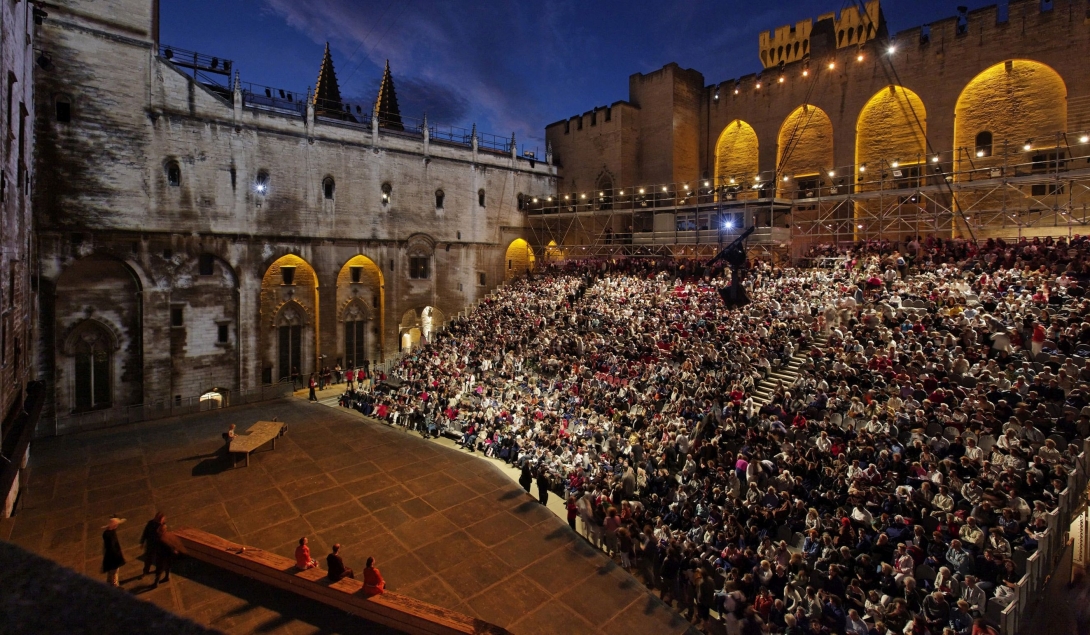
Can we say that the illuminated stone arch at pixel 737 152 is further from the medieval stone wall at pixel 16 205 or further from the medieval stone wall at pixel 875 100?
the medieval stone wall at pixel 16 205

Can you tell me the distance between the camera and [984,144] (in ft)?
73.2

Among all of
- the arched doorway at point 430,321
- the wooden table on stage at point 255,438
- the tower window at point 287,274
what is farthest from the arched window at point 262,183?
the wooden table on stage at point 255,438

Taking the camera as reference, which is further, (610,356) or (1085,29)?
(1085,29)

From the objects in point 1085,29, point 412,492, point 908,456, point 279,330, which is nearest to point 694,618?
point 908,456

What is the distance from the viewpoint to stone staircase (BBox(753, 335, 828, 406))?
48.4 feet

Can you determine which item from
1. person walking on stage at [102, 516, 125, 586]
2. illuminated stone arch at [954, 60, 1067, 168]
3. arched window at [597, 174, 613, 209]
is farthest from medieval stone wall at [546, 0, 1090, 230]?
person walking on stage at [102, 516, 125, 586]

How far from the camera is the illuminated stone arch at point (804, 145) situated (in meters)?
26.5

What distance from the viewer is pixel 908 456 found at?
10328mm

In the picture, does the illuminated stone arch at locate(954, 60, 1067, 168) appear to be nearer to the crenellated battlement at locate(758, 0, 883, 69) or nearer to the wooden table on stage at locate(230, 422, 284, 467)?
the crenellated battlement at locate(758, 0, 883, 69)

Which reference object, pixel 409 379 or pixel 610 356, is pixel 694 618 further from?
pixel 409 379

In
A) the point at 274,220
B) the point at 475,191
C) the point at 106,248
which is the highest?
the point at 475,191

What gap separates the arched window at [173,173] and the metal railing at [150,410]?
351 inches

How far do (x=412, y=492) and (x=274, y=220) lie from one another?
55.7 feet

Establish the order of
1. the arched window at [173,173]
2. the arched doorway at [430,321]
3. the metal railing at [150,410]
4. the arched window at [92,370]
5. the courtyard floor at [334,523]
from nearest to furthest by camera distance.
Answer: the courtyard floor at [334,523], the metal railing at [150,410], the arched window at [92,370], the arched window at [173,173], the arched doorway at [430,321]
